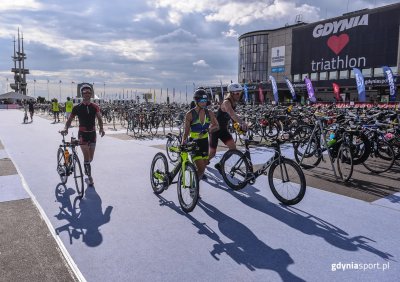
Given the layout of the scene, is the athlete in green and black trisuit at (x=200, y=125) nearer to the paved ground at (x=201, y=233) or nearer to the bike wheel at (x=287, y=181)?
the paved ground at (x=201, y=233)

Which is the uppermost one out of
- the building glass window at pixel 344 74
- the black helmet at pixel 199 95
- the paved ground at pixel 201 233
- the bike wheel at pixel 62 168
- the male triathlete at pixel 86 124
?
the building glass window at pixel 344 74

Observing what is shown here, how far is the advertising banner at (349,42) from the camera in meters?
41.8

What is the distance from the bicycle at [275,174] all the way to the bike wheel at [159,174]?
1107mm

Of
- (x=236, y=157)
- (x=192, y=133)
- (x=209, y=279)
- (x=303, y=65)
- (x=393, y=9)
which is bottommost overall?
(x=209, y=279)

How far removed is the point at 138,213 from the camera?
491 centimetres

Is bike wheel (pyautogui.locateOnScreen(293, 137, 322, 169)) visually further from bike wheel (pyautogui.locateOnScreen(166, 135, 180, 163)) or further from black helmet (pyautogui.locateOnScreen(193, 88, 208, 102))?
black helmet (pyautogui.locateOnScreen(193, 88, 208, 102))

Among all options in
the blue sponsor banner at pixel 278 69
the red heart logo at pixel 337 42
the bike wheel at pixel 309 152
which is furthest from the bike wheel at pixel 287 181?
the blue sponsor banner at pixel 278 69

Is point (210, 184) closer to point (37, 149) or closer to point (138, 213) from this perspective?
point (138, 213)

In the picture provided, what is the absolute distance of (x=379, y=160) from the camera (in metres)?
8.63

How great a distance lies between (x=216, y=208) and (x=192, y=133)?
1231 mm

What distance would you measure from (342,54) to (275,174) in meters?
46.9

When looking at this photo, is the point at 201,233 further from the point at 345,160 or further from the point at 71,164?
the point at 345,160

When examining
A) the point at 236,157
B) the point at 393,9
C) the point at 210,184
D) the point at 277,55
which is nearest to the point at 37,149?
the point at 210,184

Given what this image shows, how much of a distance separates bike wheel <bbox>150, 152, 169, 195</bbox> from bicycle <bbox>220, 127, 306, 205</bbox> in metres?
1.11
